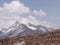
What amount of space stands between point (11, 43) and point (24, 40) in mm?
2410

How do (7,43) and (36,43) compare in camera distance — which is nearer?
(36,43)

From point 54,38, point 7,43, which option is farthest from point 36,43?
point 7,43

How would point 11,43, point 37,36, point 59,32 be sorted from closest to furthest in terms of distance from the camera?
point 59,32 → point 37,36 → point 11,43

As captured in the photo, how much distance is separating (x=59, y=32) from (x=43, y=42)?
9.01 feet

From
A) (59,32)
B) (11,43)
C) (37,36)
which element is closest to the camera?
(59,32)

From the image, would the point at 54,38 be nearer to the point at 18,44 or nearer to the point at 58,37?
the point at 58,37

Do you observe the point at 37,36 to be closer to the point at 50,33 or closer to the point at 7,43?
the point at 50,33

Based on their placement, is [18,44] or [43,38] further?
[18,44]

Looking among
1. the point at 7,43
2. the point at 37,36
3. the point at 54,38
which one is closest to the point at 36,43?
the point at 37,36

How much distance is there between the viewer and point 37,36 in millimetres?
27125

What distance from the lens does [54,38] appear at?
2570 centimetres

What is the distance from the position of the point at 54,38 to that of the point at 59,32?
1.09 m

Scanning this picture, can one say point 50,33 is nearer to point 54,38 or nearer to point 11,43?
point 54,38

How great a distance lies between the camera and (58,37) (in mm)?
25359
